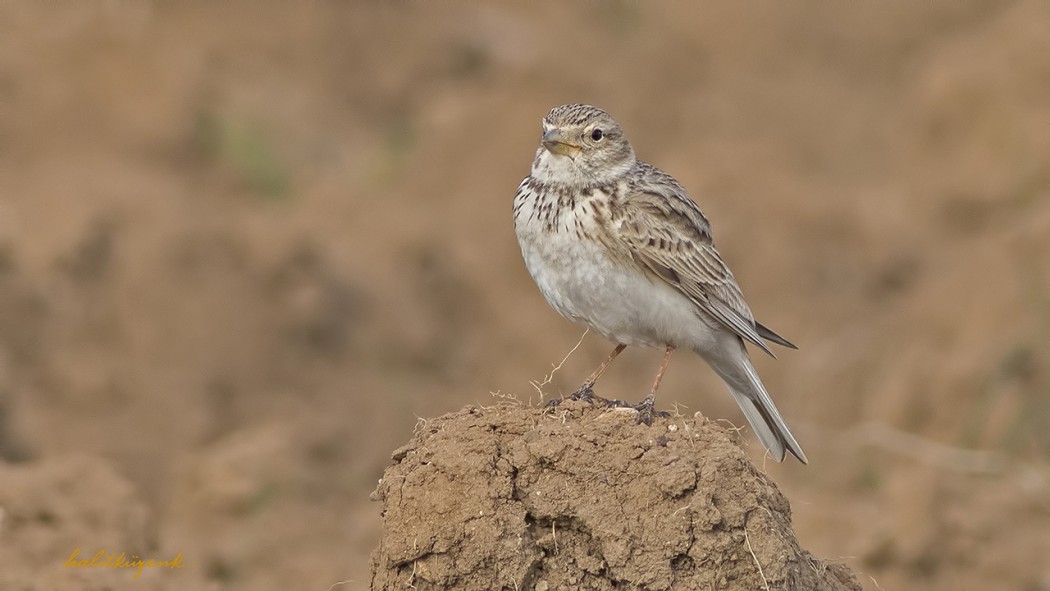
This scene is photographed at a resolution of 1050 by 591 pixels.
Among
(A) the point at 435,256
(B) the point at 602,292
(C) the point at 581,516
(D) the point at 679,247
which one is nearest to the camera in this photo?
(C) the point at 581,516

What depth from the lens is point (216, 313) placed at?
13.4m

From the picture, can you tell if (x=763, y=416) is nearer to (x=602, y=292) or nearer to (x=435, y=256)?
(x=602, y=292)

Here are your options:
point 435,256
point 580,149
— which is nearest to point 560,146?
point 580,149

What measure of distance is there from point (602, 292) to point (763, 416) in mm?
1077

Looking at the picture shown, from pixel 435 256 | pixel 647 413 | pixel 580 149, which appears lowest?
pixel 647 413

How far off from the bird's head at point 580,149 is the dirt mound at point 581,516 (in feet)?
5.48

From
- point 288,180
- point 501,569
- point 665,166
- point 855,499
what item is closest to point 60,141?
point 288,180

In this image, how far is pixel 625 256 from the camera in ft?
24.4

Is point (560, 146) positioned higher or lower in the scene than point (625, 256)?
higher

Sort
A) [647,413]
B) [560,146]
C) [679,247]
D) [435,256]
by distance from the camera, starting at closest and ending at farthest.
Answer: [647,413] < [560,146] < [679,247] < [435,256]

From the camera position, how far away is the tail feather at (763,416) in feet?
24.8

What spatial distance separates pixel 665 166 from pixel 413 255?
11.2 feet

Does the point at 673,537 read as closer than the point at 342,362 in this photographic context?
Yes

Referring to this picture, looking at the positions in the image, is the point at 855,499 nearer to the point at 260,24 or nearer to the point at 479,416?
the point at 479,416
